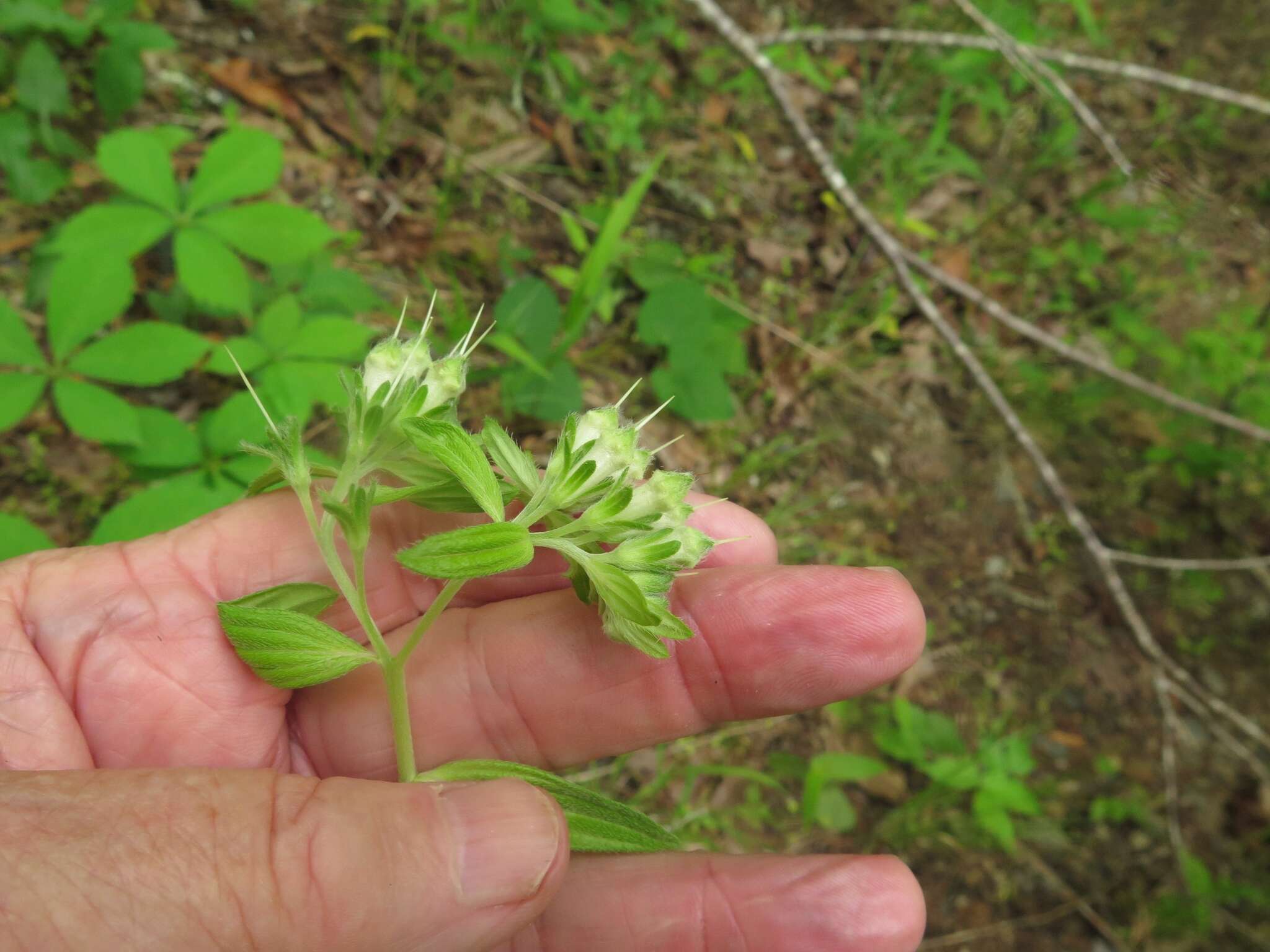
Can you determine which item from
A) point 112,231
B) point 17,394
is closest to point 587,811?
point 17,394

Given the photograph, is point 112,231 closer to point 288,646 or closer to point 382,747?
point 288,646

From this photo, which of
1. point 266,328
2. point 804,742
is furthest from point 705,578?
point 804,742

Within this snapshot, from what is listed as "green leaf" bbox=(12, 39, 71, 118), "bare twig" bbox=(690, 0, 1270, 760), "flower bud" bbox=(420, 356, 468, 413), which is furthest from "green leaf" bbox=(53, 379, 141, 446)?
"bare twig" bbox=(690, 0, 1270, 760)

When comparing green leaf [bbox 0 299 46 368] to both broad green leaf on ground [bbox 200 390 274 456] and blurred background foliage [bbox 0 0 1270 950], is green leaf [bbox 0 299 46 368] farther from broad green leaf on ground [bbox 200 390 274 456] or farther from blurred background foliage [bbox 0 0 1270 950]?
broad green leaf on ground [bbox 200 390 274 456]

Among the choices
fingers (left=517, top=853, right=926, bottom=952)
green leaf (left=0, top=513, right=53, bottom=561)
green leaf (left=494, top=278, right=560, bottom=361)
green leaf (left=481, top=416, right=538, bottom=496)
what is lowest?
fingers (left=517, top=853, right=926, bottom=952)

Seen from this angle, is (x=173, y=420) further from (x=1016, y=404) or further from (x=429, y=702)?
(x=1016, y=404)
